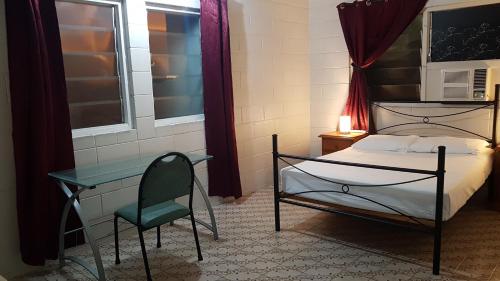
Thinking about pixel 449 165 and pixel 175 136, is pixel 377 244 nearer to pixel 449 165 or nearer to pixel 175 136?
pixel 449 165

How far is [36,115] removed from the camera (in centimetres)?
271

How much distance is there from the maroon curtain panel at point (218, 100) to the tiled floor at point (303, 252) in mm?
527

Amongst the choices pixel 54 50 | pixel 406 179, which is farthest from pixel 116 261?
pixel 406 179

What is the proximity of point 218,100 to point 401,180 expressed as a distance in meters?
1.89

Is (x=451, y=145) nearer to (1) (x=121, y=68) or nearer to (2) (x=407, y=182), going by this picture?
(2) (x=407, y=182)

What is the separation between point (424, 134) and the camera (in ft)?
14.7

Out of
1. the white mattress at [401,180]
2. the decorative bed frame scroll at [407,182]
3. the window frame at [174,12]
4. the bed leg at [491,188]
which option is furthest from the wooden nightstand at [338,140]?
the window frame at [174,12]

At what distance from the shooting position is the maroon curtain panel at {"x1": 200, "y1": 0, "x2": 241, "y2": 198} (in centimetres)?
389

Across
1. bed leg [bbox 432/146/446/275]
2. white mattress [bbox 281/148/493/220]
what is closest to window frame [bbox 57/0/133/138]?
white mattress [bbox 281/148/493/220]

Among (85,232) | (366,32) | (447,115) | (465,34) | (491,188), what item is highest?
(366,32)

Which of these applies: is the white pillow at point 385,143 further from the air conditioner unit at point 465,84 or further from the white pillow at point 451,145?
the air conditioner unit at point 465,84

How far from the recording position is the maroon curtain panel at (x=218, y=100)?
3889mm

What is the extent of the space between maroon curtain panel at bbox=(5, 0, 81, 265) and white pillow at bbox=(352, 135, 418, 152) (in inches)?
113

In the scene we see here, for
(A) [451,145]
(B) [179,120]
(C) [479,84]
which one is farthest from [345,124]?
(B) [179,120]
